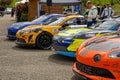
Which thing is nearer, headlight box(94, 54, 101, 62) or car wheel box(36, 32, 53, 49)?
headlight box(94, 54, 101, 62)

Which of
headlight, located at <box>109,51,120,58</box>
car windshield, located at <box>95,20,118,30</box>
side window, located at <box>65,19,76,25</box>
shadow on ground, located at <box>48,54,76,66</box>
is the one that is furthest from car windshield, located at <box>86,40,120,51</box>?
side window, located at <box>65,19,76,25</box>

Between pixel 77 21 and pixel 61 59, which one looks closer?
pixel 61 59

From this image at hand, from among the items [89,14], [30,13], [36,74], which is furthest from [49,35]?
[30,13]

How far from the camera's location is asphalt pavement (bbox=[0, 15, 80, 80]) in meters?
6.95

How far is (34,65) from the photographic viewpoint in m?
8.27

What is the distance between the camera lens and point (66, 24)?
39.2 ft

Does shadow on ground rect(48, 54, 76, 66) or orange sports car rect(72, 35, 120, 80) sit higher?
orange sports car rect(72, 35, 120, 80)

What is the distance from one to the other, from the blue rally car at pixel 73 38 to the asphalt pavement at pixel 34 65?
300 millimetres

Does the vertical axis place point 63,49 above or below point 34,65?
above

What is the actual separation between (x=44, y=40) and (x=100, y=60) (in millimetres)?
6120

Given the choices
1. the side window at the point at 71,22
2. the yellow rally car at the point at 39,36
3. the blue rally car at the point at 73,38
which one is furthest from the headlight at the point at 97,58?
the side window at the point at 71,22

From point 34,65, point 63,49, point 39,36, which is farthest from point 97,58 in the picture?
point 39,36

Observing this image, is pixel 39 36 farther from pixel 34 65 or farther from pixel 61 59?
pixel 34 65

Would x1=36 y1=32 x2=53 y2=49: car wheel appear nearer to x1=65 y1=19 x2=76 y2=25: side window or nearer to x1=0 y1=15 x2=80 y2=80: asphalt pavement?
x1=0 y1=15 x2=80 y2=80: asphalt pavement
